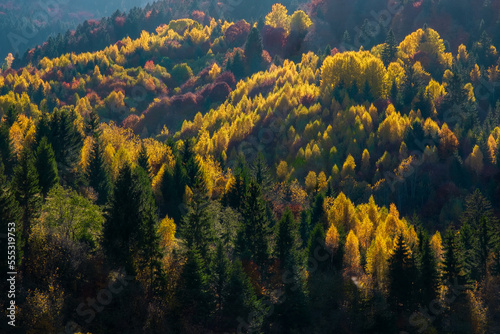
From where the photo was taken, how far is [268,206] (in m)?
86.8

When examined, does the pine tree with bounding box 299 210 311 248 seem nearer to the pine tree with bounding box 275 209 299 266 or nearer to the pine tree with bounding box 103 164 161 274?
the pine tree with bounding box 275 209 299 266

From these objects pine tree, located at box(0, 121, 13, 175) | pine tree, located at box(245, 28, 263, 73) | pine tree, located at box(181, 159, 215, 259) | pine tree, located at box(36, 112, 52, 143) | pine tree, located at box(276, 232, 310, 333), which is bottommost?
pine tree, located at box(276, 232, 310, 333)

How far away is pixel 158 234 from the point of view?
190ft

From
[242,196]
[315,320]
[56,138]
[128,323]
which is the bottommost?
[315,320]

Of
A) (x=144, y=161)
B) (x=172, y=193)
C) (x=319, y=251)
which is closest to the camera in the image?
(x=319, y=251)

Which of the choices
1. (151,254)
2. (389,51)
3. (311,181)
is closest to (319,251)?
(151,254)

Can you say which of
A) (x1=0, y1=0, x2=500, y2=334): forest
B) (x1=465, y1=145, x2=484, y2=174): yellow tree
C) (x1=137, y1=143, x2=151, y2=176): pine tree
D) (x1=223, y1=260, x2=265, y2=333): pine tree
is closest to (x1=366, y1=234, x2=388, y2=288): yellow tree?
(x1=0, y1=0, x2=500, y2=334): forest

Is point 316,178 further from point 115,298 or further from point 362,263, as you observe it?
point 115,298

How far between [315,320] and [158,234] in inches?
936

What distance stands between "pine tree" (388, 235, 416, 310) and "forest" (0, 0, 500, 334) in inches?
6.8

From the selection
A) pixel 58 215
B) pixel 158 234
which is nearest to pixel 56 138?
pixel 58 215

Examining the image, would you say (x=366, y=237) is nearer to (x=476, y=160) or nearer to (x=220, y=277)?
(x=220, y=277)

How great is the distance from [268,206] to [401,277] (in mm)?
27216

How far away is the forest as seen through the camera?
54844 mm
